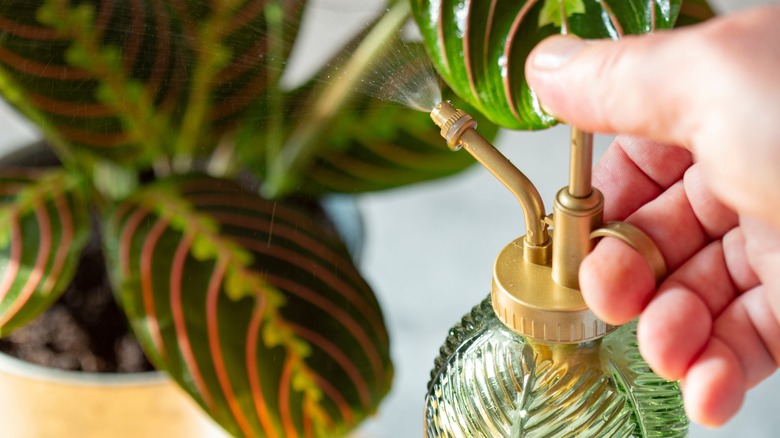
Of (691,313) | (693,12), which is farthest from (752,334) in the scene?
(693,12)

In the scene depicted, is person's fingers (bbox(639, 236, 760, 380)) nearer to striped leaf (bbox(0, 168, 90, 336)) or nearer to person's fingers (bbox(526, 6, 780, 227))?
person's fingers (bbox(526, 6, 780, 227))

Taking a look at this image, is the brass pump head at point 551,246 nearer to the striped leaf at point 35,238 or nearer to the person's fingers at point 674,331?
the person's fingers at point 674,331

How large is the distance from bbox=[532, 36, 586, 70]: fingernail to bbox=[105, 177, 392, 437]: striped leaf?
0.37 meters

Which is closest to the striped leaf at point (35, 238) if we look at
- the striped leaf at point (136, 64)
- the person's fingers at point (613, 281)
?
the striped leaf at point (136, 64)

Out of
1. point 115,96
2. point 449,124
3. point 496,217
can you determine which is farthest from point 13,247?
point 496,217

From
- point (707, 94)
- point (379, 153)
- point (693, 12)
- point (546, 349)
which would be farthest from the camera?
point (379, 153)

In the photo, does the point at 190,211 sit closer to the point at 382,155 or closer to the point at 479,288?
the point at 382,155

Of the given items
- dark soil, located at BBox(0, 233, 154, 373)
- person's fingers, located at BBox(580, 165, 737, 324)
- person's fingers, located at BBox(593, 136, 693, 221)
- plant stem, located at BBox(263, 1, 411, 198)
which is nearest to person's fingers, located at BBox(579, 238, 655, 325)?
person's fingers, located at BBox(580, 165, 737, 324)

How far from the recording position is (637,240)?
362 mm

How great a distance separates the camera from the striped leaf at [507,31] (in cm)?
46

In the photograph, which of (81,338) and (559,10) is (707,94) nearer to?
(559,10)

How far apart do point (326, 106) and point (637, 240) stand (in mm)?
390

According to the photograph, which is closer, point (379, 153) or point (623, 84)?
point (623, 84)

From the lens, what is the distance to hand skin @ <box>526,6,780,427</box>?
286mm
